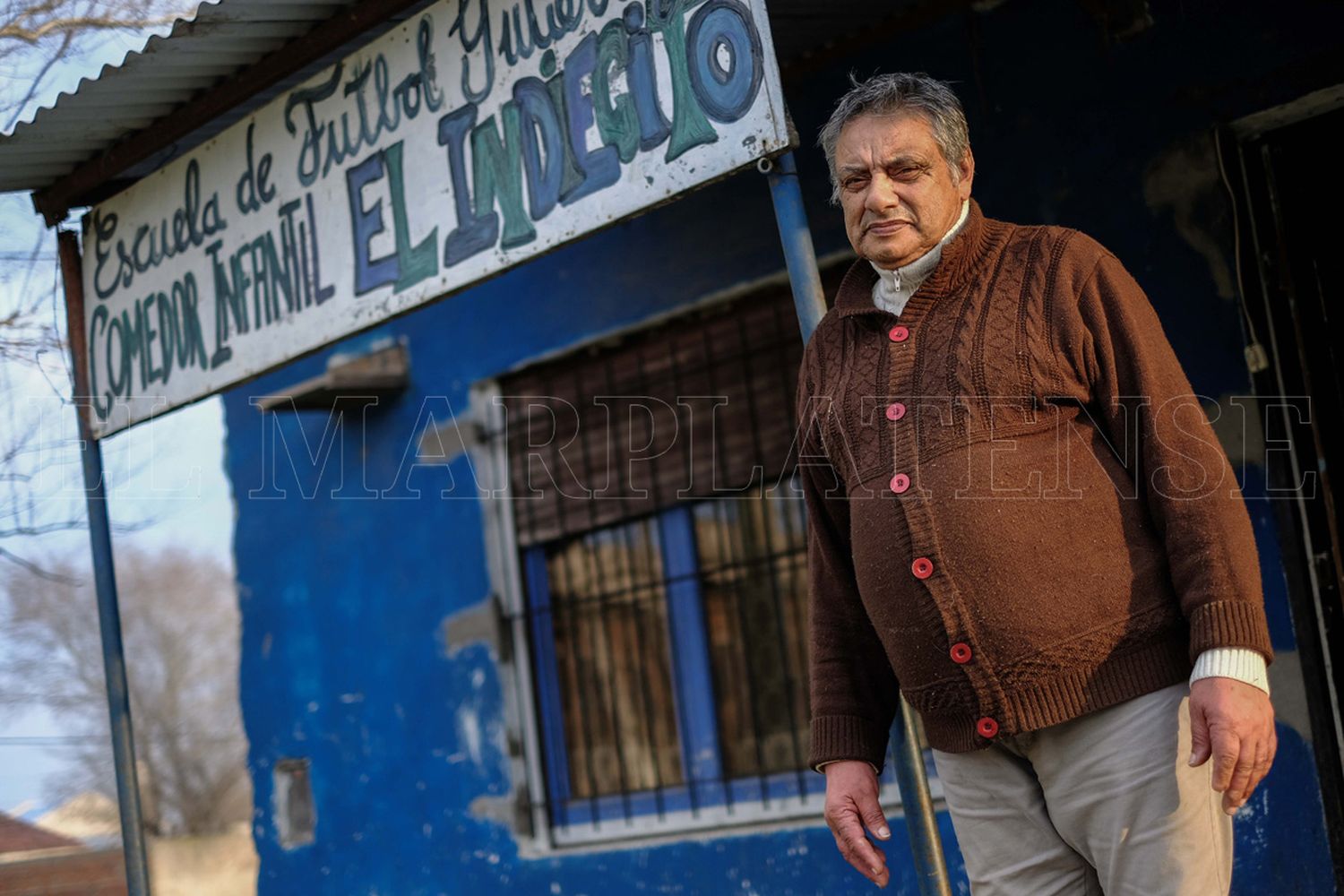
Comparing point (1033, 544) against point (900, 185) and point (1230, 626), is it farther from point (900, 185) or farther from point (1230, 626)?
point (900, 185)

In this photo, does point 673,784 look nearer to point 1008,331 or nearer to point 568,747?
point 568,747

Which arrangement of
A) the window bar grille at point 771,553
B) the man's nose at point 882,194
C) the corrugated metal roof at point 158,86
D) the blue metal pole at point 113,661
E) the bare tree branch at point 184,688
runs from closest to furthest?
the man's nose at point 882,194 → the corrugated metal roof at point 158,86 → the blue metal pole at point 113,661 → the window bar grille at point 771,553 → the bare tree branch at point 184,688

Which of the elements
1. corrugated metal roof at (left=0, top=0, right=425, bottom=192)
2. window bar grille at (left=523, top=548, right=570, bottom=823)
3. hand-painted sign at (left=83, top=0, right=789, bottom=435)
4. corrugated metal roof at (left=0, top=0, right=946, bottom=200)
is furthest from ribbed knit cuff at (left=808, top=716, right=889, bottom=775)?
window bar grille at (left=523, top=548, right=570, bottom=823)

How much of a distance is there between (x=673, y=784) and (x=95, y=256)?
2586 millimetres

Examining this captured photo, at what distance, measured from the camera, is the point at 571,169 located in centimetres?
348

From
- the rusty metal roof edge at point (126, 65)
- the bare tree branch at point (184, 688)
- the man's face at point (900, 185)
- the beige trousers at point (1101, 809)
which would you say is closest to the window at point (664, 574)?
the rusty metal roof edge at point (126, 65)

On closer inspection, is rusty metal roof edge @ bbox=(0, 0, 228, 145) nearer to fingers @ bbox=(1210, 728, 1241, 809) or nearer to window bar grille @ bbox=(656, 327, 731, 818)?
window bar grille @ bbox=(656, 327, 731, 818)

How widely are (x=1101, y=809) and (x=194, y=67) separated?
10.3 ft

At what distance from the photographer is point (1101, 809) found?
2232mm

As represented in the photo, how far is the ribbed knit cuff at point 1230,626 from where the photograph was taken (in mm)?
2129

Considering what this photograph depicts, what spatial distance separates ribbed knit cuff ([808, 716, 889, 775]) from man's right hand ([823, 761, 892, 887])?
0.02m

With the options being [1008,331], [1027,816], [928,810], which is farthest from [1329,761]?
[1008,331]

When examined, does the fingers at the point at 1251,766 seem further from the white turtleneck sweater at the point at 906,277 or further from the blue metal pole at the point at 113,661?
the blue metal pole at the point at 113,661

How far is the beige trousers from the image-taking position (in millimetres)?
2178
